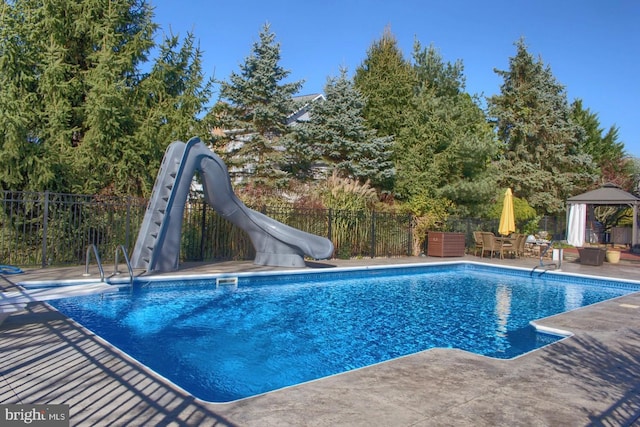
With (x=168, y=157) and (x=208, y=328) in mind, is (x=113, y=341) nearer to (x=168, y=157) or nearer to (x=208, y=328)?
(x=208, y=328)

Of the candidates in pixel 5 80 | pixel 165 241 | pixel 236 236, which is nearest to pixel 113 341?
pixel 165 241

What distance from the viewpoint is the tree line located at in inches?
440

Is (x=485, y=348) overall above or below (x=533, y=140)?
below

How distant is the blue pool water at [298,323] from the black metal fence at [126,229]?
2.77 m

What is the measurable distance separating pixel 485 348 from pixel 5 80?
11536mm

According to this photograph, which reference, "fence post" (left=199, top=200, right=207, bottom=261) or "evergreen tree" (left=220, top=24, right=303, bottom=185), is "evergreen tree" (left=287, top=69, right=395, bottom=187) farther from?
"fence post" (left=199, top=200, right=207, bottom=261)

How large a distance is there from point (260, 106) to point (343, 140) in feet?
11.3

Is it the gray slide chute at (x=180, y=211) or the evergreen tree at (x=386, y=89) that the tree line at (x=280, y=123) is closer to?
the evergreen tree at (x=386, y=89)

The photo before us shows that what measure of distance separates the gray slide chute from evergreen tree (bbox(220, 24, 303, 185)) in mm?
7364

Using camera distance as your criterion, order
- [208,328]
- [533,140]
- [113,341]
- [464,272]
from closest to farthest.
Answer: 1. [113,341]
2. [208,328]
3. [464,272]
4. [533,140]

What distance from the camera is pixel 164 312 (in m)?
6.95

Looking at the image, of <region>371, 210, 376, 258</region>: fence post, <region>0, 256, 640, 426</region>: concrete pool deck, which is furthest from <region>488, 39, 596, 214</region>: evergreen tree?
<region>0, 256, 640, 426</region>: concrete pool deck

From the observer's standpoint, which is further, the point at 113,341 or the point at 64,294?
the point at 64,294

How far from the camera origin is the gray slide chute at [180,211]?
9148 millimetres
